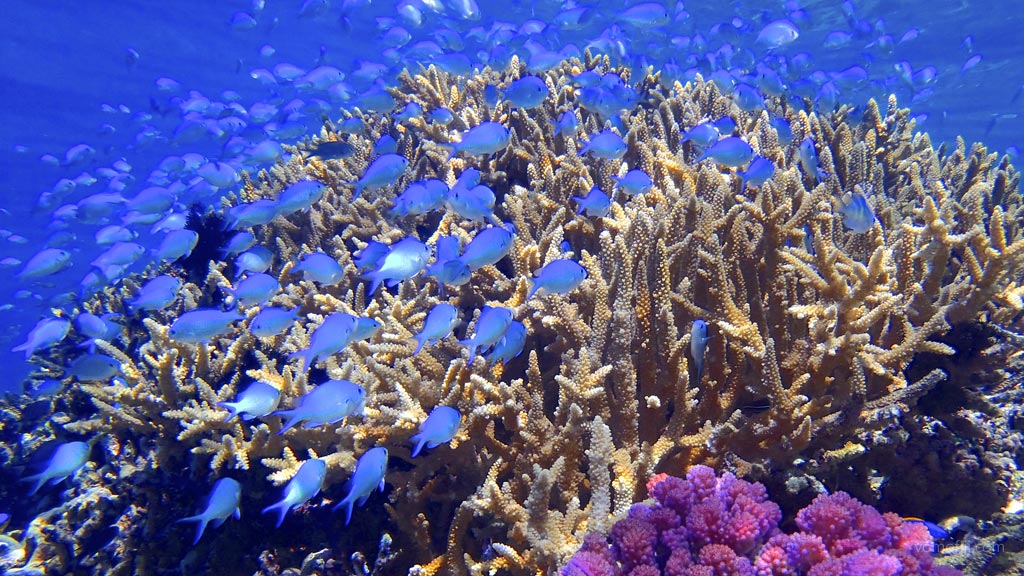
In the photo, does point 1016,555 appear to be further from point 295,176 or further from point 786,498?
point 295,176

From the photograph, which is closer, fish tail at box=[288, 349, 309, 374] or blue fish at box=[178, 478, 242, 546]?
Answer: blue fish at box=[178, 478, 242, 546]

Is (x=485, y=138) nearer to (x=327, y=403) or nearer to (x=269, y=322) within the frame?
(x=269, y=322)

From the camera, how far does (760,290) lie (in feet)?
10.5

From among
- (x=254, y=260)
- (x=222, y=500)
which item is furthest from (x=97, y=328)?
(x=222, y=500)

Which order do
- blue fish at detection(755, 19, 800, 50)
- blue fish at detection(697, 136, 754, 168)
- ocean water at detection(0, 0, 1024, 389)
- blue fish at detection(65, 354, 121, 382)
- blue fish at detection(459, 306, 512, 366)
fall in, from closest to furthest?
blue fish at detection(459, 306, 512, 366)
blue fish at detection(697, 136, 754, 168)
blue fish at detection(65, 354, 121, 382)
blue fish at detection(755, 19, 800, 50)
ocean water at detection(0, 0, 1024, 389)

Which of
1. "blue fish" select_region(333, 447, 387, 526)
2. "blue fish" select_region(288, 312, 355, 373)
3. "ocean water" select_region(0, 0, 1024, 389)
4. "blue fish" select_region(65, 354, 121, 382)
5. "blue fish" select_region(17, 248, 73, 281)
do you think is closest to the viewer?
"blue fish" select_region(333, 447, 387, 526)

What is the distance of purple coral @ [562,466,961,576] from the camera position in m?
1.87

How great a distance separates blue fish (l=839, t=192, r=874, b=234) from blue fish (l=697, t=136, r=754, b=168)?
874mm

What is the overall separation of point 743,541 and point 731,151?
290cm

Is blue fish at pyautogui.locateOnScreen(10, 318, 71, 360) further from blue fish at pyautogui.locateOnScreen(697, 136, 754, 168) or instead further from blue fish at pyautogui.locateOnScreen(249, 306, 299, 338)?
blue fish at pyautogui.locateOnScreen(697, 136, 754, 168)

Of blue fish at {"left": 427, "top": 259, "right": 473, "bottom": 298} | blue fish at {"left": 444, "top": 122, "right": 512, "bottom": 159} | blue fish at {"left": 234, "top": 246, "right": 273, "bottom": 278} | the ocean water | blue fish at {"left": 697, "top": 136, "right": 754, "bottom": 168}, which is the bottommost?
blue fish at {"left": 427, "top": 259, "right": 473, "bottom": 298}

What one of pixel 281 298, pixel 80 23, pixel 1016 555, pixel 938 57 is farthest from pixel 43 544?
pixel 938 57

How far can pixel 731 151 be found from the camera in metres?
4.03

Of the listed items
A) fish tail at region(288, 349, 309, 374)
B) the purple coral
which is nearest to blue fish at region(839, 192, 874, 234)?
the purple coral
